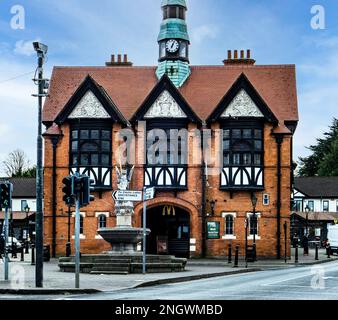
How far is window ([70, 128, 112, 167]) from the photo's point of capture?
4503cm

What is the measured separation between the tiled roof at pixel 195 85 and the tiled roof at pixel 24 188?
41032 millimetres

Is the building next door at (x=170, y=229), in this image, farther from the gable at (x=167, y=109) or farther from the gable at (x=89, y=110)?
the gable at (x=89, y=110)

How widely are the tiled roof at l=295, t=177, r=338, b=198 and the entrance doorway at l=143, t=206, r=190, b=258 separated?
47322mm

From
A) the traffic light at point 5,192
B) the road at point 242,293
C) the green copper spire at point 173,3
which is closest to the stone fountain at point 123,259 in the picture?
the traffic light at point 5,192

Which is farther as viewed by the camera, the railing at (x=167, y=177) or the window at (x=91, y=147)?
the window at (x=91, y=147)

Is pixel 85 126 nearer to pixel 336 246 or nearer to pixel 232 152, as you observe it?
pixel 232 152

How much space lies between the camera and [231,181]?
1747 inches

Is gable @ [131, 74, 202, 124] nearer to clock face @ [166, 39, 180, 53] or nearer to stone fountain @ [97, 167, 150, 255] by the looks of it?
clock face @ [166, 39, 180, 53]

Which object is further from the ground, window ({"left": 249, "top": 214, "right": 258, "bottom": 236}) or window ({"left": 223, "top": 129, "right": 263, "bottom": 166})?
window ({"left": 223, "top": 129, "right": 263, "bottom": 166})

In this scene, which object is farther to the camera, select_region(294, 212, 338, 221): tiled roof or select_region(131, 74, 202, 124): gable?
select_region(294, 212, 338, 221): tiled roof

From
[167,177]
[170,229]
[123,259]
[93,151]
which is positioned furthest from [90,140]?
[123,259]

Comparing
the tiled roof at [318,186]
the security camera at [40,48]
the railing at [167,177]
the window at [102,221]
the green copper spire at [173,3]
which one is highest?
the green copper spire at [173,3]

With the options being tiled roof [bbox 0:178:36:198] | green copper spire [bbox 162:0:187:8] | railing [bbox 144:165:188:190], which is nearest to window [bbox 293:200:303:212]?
tiled roof [bbox 0:178:36:198]

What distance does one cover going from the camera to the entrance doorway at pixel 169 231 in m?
45.9
